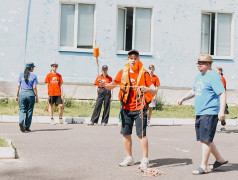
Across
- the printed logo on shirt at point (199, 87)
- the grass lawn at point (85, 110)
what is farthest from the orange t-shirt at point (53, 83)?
the printed logo on shirt at point (199, 87)

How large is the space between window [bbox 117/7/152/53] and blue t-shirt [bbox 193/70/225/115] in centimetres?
1291

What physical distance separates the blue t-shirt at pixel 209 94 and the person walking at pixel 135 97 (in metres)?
0.71

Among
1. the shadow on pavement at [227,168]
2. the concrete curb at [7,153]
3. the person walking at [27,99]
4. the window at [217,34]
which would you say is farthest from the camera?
the window at [217,34]

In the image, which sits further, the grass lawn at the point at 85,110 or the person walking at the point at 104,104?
the grass lawn at the point at 85,110

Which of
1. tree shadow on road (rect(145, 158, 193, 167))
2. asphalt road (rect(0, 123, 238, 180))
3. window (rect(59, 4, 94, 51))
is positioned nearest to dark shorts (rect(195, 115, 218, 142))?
asphalt road (rect(0, 123, 238, 180))

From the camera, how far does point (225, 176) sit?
7605mm

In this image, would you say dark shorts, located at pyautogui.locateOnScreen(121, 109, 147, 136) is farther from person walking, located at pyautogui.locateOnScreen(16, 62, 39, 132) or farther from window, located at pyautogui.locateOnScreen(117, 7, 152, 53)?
window, located at pyautogui.locateOnScreen(117, 7, 152, 53)

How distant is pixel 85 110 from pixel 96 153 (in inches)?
340

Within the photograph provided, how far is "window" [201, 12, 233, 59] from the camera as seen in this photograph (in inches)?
842

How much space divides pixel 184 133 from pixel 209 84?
6.19 metres

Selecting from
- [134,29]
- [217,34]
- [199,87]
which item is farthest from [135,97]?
[217,34]

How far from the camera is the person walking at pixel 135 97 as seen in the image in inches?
316

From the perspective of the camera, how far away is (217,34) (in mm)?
21484

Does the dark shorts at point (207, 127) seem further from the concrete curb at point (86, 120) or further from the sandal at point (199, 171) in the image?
the concrete curb at point (86, 120)
